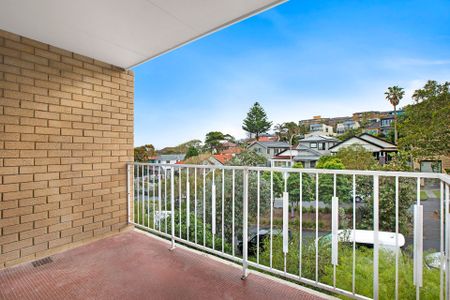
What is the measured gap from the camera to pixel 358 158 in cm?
1002

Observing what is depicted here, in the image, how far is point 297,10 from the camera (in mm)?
15227

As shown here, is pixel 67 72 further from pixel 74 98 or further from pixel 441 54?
pixel 441 54

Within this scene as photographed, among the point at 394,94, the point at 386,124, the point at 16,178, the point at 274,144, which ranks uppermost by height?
the point at 394,94

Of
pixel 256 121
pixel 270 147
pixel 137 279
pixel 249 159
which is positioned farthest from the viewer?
pixel 256 121

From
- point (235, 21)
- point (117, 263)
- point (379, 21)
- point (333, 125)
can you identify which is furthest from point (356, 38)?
point (117, 263)

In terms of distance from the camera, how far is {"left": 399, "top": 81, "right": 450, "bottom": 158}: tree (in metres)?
8.32

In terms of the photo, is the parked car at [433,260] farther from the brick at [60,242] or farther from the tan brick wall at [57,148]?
the brick at [60,242]

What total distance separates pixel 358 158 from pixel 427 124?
8.69ft

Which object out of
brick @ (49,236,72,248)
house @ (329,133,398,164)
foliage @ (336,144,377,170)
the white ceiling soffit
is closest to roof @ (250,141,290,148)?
foliage @ (336,144,377,170)

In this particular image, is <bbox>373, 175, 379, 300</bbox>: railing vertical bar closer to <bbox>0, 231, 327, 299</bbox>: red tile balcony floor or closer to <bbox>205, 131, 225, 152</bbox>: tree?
<bbox>0, 231, 327, 299</bbox>: red tile balcony floor

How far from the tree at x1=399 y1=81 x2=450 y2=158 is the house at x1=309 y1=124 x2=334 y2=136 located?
13.8ft

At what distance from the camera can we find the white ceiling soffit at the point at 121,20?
187 centimetres

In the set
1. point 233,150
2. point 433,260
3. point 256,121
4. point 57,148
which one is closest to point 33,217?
point 57,148

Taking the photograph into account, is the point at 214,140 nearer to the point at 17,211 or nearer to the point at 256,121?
the point at 256,121
